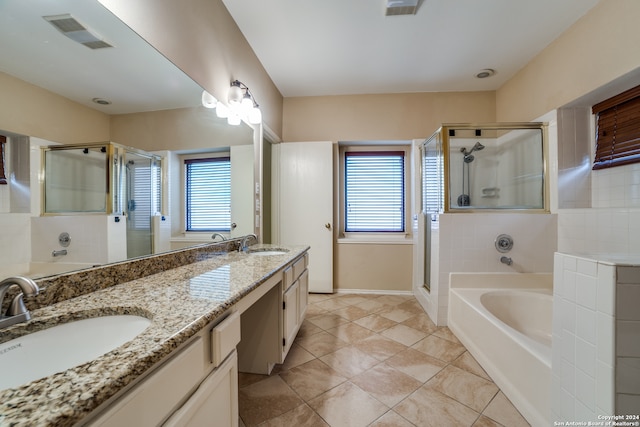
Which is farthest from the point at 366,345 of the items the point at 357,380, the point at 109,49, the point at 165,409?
the point at 109,49

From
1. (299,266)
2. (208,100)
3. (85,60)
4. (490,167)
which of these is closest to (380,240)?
(490,167)

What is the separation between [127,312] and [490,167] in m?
2.99

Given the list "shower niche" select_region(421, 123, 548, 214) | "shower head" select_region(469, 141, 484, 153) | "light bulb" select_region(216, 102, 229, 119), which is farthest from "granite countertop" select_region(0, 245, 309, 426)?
"shower head" select_region(469, 141, 484, 153)

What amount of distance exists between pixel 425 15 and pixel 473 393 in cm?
263

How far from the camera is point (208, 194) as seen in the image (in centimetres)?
167

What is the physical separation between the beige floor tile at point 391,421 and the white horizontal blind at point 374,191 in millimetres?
2275

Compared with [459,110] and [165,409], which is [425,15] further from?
[165,409]

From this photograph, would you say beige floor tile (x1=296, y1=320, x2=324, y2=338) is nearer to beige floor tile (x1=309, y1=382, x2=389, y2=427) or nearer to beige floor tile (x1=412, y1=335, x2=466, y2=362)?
beige floor tile (x1=309, y1=382, x2=389, y2=427)

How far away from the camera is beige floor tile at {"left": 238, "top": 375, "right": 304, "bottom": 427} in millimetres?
1273

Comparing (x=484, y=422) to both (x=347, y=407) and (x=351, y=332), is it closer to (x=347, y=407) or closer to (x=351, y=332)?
(x=347, y=407)

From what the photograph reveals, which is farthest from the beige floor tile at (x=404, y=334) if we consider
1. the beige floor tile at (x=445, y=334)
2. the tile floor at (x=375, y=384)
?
the beige floor tile at (x=445, y=334)

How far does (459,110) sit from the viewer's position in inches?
117

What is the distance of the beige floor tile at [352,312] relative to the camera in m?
2.44

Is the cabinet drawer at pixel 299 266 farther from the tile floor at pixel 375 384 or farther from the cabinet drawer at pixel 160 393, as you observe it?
the cabinet drawer at pixel 160 393
